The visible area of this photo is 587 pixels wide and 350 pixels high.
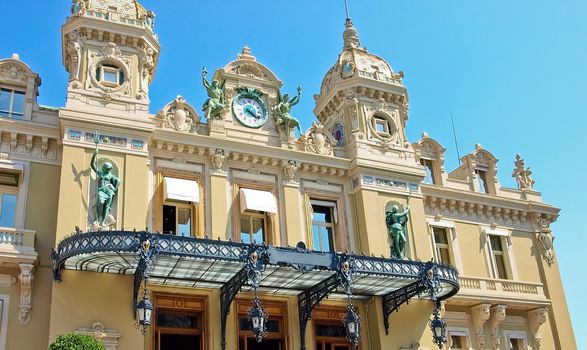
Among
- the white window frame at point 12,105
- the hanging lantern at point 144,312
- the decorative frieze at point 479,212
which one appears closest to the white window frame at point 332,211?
Result: the decorative frieze at point 479,212

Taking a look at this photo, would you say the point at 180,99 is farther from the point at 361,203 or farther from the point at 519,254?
the point at 519,254

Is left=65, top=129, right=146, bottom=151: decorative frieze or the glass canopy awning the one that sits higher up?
left=65, top=129, right=146, bottom=151: decorative frieze

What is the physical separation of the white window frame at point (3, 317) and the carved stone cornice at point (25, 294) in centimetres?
38

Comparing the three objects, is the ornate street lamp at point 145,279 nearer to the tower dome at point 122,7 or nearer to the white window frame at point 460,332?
the tower dome at point 122,7

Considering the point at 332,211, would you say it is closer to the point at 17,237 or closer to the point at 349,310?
the point at 349,310

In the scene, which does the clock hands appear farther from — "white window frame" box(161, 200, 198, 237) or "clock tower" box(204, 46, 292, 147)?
"white window frame" box(161, 200, 198, 237)

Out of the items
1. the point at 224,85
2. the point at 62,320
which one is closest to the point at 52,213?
the point at 62,320

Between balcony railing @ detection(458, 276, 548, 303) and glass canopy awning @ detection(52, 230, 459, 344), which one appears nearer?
glass canopy awning @ detection(52, 230, 459, 344)

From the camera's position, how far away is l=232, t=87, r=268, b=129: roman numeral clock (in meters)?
27.0

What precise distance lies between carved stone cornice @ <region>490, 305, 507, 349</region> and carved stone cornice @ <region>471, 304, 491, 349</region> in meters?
0.50

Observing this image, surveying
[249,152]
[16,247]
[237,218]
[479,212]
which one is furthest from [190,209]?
[479,212]

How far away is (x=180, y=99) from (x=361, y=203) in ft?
26.1

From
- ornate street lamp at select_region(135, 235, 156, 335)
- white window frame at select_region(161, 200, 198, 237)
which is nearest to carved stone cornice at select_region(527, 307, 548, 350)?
white window frame at select_region(161, 200, 198, 237)

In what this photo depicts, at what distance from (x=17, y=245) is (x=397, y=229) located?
13.6 m
